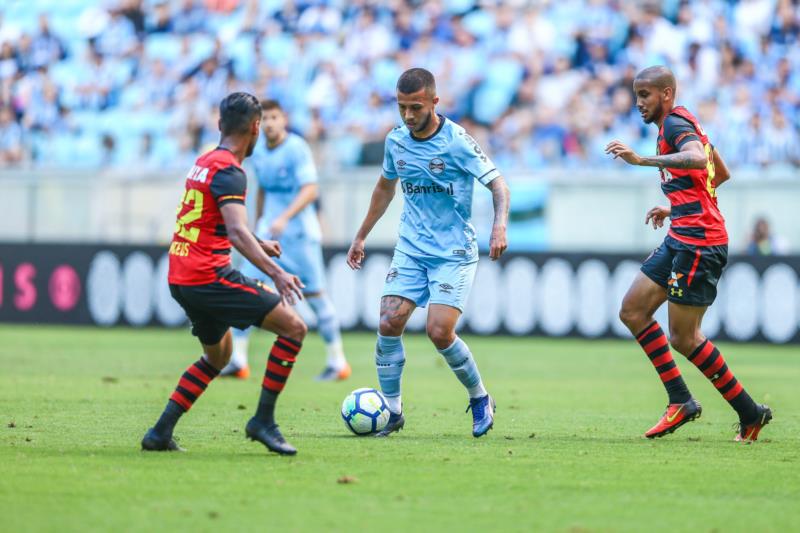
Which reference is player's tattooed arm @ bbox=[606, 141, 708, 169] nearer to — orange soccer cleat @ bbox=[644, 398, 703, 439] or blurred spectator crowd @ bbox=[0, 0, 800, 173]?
orange soccer cleat @ bbox=[644, 398, 703, 439]

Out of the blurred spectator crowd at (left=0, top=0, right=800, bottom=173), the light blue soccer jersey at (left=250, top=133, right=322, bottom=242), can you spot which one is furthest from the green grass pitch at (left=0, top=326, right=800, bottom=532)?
the blurred spectator crowd at (left=0, top=0, right=800, bottom=173)

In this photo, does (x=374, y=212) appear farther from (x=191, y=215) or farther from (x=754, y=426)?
(x=754, y=426)

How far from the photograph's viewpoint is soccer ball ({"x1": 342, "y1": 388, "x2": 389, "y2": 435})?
8.57 meters

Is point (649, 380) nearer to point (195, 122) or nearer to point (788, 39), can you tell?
point (788, 39)

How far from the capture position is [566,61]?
2242 centimetres

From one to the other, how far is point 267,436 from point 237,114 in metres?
1.82

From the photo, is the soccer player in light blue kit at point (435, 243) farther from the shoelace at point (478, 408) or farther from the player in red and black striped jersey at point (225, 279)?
the player in red and black striped jersey at point (225, 279)

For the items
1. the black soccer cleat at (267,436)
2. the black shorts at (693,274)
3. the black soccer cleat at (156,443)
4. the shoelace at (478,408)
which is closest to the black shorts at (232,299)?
the black soccer cleat at (267,436)

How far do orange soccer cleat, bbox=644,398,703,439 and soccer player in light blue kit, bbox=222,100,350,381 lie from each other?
17.0 feet

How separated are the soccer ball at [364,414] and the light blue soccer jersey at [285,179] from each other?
15.8 feet

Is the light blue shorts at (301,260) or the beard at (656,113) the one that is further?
the light blue shorts at (301,260)

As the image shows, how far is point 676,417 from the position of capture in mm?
8641

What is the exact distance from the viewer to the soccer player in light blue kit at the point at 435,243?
8625mm

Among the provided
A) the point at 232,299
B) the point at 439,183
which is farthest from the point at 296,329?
the point at 439,183
